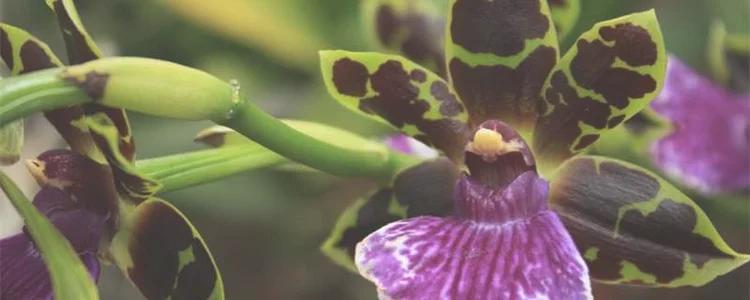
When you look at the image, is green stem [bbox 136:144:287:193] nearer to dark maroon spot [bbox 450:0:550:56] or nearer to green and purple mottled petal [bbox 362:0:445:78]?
dark maroon spot [bbox 450:0:550:56]

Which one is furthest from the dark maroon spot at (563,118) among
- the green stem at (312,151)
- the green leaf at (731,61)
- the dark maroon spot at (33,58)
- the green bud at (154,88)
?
the green leaf at (731,61)

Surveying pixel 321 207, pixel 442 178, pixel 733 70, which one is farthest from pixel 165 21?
pixel 442 178

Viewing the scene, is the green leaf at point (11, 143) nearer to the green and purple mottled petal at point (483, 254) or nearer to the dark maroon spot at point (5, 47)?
the dark maroon spot at point (5, 47)

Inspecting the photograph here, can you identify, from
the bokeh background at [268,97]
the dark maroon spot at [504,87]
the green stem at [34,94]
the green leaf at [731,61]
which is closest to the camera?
the green stem at [34,94]

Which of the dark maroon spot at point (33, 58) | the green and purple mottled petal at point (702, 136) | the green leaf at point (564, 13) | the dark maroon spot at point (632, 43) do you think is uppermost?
the dark maroon spot at point (632, 43)

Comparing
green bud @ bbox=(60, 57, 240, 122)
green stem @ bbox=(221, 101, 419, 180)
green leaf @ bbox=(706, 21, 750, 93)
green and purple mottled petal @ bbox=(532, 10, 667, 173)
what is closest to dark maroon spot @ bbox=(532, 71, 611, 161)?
green and purple mottled petal @ bbox=(532, 10, 667, 173)

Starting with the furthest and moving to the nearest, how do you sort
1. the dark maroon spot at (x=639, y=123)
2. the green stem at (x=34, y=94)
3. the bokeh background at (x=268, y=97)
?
the bokeh background at (x=268, y=97) → the dark maroon spot at (x=639, y=123) → the green stem at (x=34, y=94)
